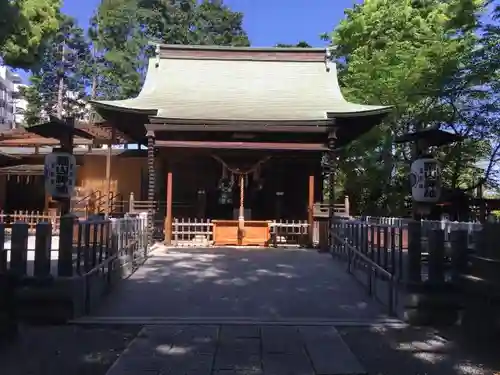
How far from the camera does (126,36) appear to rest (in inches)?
1609

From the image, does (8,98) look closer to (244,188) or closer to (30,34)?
(30,34)

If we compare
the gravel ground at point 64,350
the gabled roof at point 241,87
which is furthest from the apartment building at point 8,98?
the gravel ground at point 64,350

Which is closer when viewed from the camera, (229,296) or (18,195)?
(229,296)

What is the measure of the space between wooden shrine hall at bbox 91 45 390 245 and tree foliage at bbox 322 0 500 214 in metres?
1.86

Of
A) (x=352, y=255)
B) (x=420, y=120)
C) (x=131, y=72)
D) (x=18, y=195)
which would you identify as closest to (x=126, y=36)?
(x=131, y=72)

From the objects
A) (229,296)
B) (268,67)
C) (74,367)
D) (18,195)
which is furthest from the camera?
(18,195)

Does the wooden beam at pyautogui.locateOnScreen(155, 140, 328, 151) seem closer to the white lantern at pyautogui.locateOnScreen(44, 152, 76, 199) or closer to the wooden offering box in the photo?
the wooden offering box

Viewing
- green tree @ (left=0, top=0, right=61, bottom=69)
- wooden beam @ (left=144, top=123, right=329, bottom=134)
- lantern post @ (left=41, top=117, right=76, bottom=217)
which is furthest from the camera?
green tree @ (left=0, top=0, right=61, bottom=69)

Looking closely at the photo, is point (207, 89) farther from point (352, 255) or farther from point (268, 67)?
point (352, 255)

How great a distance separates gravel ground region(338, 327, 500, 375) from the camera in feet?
15.5

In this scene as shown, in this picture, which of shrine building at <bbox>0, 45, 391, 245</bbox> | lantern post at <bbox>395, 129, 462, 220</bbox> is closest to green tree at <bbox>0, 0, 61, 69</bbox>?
shrine building at <bbox>0, 45, 391, 245</bbox>

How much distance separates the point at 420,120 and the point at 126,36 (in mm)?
27633

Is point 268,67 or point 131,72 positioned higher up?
point 131,72

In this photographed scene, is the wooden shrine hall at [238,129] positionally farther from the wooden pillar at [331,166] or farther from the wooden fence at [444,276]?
the wooden fence at [444,276]
